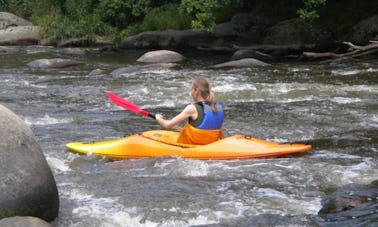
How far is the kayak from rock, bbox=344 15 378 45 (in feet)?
32.0

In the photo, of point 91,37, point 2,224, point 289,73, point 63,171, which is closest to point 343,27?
point 289,73

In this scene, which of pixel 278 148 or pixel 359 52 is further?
pixel 359 52

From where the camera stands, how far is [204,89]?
6.23 meters

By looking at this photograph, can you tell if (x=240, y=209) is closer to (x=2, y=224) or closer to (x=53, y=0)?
(x=2, y=224)

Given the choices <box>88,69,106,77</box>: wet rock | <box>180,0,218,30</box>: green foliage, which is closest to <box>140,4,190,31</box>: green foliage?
<box>180,0,218,30</box>: green foliage

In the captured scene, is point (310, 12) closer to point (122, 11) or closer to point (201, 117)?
point (122, 11)

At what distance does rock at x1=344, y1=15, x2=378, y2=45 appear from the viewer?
610 inches

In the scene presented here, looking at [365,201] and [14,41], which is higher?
[365,201]

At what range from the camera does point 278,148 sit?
6.36 m

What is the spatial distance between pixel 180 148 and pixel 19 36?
16295 millimetres

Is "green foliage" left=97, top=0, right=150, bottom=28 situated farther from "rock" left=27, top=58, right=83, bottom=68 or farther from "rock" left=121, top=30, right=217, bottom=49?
"rock" left=27, top=58, right=83, bottom=68

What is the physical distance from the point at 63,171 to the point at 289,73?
24.5 feet

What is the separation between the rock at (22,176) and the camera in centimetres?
417

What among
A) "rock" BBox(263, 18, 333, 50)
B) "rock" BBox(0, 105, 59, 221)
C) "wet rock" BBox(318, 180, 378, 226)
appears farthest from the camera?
"rock" BBox(263, 18, 333, 50)
